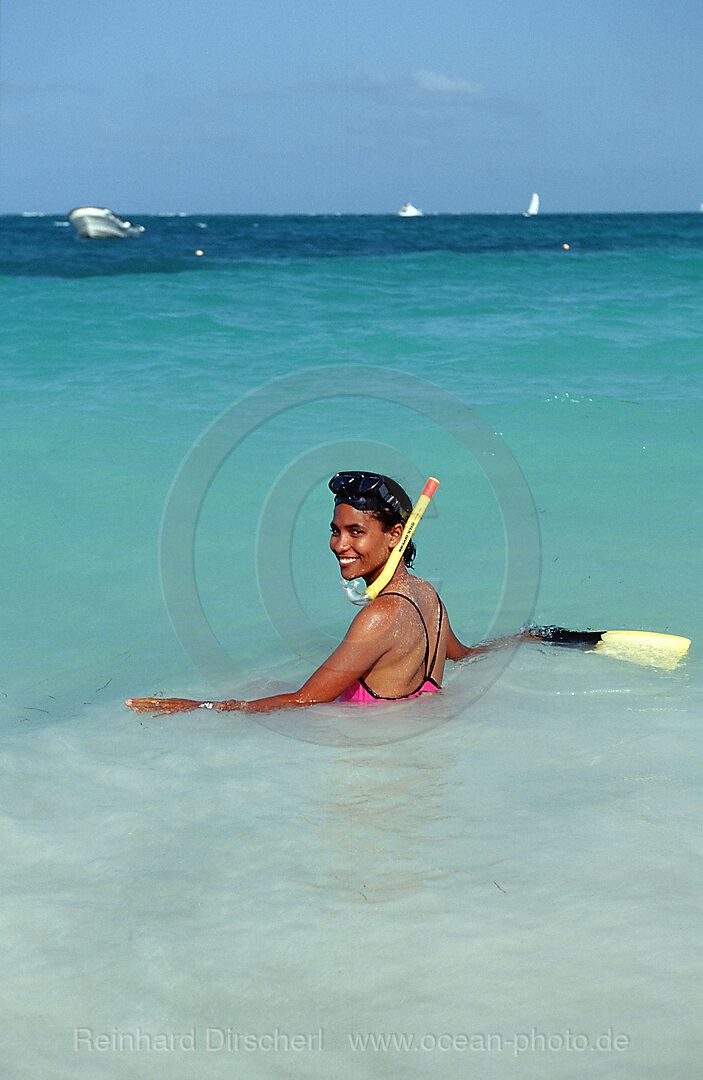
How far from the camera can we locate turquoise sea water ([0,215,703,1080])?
7.79 feet

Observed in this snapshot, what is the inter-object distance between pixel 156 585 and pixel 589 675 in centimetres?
310

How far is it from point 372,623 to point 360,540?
1.08 ft

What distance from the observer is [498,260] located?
1175 inches

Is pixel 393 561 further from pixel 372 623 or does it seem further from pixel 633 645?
pixel 633 645

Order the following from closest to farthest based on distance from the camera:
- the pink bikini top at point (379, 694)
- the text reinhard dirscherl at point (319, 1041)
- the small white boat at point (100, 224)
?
the text reinhard dirscherl at point (319, 1041), the pink bikini top at point (379, 694), the small white boat at point (100, 224)

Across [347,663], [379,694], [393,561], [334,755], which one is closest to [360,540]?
[393,561]

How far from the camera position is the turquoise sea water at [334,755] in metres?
2.38

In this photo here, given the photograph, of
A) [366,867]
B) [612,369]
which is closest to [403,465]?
[612,369]

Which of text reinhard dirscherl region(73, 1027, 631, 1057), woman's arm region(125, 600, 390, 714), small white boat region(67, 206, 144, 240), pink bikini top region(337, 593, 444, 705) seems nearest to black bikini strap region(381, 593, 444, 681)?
pink bikini top region(337, 593, 444, 705)

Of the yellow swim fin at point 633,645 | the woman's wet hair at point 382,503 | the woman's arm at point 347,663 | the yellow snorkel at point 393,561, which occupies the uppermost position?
the woman's wet hair at point 382,503

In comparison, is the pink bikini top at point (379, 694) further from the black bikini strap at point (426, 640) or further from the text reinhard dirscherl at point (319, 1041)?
the text reinhard dirscherl at point (319, 1041)

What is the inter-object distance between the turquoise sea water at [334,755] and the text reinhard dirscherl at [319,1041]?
1 cm

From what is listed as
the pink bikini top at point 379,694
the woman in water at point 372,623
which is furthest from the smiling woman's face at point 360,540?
→ the pink bikini top at point 379,694

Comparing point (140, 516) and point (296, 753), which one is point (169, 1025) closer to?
point (296, 753)
